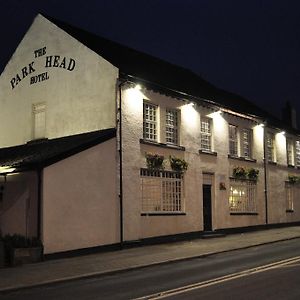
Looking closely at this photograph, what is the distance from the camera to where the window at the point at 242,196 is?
26.4 m

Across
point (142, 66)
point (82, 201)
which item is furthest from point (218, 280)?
point (142, 66)

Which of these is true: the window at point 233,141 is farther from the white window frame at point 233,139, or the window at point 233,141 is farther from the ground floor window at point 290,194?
the ground floor window at point 290,194

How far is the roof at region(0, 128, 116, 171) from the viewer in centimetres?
1697

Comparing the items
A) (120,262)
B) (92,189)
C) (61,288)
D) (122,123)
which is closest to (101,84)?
(122,123)

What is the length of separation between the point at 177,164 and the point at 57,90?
5.69 m

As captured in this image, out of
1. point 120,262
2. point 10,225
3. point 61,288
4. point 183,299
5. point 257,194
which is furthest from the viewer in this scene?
point 257,194

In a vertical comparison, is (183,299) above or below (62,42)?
below

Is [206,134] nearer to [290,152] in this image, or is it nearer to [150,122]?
[150,122]

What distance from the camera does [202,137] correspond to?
80.8 ft

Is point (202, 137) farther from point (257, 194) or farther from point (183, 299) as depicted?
point (183, 299)

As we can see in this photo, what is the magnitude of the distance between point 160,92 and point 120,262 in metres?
8.43

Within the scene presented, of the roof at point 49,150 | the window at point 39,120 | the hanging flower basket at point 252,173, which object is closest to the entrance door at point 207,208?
the hanging flower basket at point 252,173

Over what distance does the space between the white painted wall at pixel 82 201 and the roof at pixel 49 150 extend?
23cm

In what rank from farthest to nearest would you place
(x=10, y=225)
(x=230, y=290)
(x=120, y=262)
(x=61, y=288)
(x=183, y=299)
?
A: (x=10, y=225), (x=120, y=262), (x=61, y=288), (x=230, y=290), (x=183, y=299)
